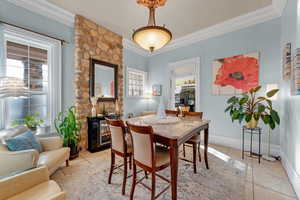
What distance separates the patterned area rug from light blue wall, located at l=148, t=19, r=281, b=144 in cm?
106

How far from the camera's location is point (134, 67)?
4.64 meters

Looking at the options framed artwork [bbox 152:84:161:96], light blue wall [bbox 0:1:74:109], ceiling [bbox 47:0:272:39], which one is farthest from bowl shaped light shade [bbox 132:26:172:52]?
framed artwork [bbox 152:84:161:96]

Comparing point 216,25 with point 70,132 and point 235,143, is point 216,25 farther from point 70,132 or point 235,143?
point 70,132

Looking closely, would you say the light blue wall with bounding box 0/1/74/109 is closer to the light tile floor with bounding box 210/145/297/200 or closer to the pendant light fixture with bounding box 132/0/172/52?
the pendant light fixture with bounding box 132/0/172/52

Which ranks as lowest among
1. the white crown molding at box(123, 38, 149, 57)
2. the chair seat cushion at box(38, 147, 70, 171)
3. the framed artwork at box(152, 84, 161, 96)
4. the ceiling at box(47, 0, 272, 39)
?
the chair seat cushion at box(38, 147, 70, 171)

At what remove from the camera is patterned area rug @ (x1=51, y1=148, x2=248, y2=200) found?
66.0 inches

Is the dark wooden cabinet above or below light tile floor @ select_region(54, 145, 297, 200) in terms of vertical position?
above

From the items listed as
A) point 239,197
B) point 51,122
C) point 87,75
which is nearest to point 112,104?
point 87,75

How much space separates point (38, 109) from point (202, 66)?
410 centimetres

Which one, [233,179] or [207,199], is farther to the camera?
[233,179]

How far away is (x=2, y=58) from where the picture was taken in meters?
2.16

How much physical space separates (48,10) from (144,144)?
10.6 feet

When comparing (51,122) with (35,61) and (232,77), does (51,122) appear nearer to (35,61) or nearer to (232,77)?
(35,61)

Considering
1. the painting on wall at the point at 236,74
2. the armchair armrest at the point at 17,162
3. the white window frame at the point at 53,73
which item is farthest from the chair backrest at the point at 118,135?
the painting on wall at the point at 236,74
